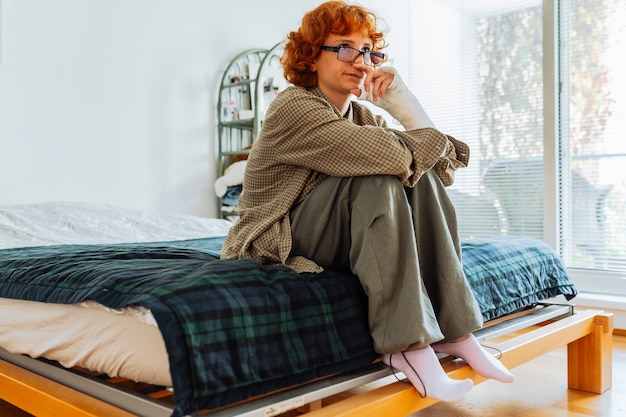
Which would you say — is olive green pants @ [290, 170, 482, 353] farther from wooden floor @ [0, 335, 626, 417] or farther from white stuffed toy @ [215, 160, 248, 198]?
white stuffed toy @ [215, 160, 248, 198]

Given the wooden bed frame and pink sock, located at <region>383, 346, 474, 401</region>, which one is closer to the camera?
the wooden bed frame

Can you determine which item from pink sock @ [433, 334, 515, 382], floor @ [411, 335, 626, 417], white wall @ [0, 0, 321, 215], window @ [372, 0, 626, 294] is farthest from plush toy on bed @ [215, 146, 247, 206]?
pink sock @ [433, 334, 515, 382]

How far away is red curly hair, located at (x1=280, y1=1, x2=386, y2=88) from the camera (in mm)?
1382

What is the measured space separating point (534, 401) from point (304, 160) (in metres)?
1.03

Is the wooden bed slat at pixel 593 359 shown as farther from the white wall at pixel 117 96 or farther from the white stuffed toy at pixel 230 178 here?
the white wall at pixel 117 96

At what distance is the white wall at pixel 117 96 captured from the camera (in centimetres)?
293

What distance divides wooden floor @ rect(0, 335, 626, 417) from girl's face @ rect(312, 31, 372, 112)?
0.89 metres

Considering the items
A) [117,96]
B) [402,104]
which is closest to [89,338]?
[402,104]

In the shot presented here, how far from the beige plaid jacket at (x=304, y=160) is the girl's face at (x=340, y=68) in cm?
3

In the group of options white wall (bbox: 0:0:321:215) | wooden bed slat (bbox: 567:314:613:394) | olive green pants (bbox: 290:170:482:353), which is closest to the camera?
olive green pants (bbox: 290:170:482:353)

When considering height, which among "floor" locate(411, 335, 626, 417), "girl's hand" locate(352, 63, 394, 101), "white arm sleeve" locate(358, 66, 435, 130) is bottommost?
"floor" locate(411, 335, 626, 417)

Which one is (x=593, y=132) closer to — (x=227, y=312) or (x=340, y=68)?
(x=340, y=68)

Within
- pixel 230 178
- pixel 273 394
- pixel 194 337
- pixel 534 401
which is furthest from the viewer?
pixel 230 178

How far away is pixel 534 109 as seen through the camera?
3158 millimetres
